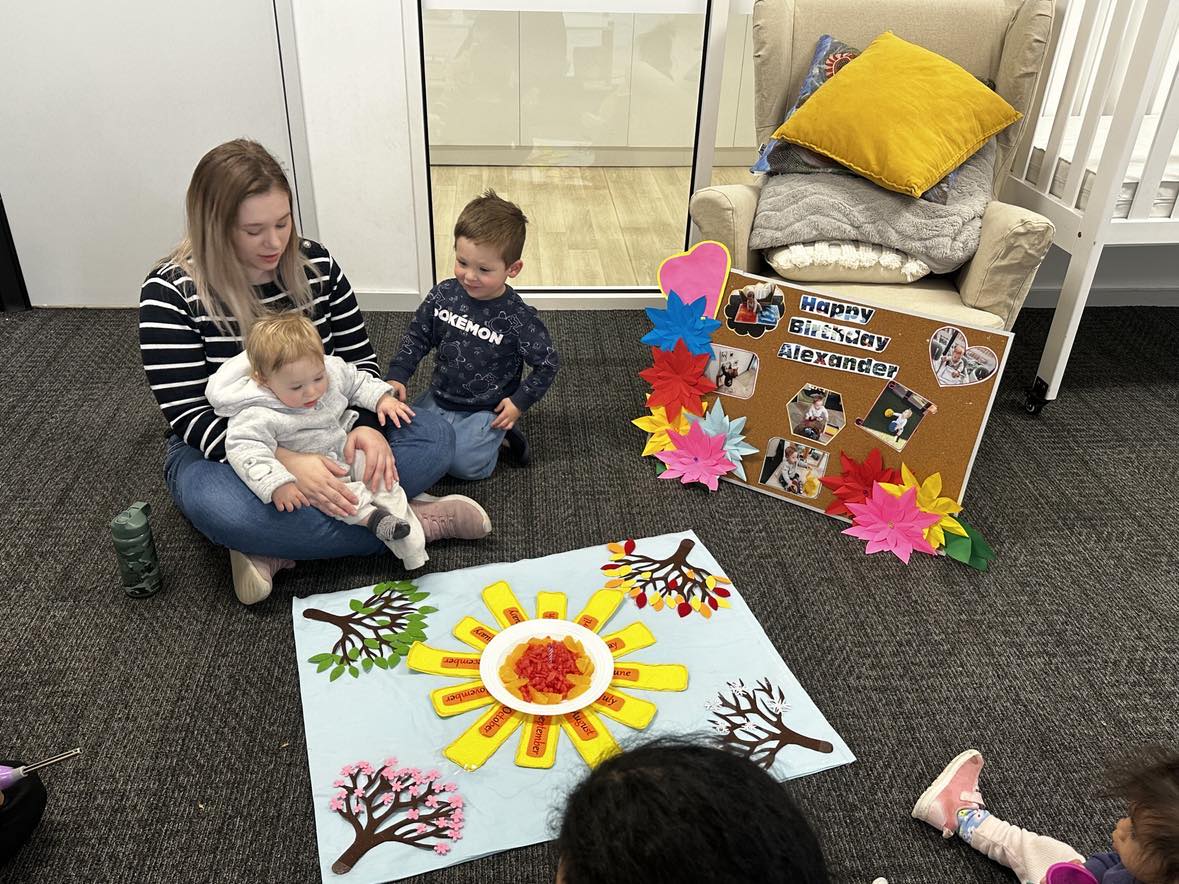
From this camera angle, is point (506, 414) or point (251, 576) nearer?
point (251, 576)

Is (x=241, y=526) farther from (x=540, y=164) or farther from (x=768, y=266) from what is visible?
(x=540, y=164)

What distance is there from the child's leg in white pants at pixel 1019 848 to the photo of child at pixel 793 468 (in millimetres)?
816

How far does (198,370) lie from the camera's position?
5.50 feet

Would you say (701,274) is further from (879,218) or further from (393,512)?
(393,512)

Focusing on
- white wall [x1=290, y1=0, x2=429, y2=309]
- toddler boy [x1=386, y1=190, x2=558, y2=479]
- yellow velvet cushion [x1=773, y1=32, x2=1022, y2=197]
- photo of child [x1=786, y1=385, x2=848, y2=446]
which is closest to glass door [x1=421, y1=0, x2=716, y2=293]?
white wall [x1=290, y1=0, x2=429, y2=309]

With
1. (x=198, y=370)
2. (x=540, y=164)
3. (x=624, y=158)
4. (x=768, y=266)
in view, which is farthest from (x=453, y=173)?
(x=198, y=370)

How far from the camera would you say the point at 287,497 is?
5.27 feet

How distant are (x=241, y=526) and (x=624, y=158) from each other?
1668 mm

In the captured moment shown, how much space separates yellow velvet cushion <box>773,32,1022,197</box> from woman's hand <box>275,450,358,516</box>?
4.29 ft

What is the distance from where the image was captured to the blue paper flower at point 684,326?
2.03 m

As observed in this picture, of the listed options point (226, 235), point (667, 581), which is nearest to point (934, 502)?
point (667, 581)

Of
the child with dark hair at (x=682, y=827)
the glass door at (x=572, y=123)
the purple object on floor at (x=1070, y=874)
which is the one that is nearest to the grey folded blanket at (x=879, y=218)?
the glass door at (x=572, y=123)

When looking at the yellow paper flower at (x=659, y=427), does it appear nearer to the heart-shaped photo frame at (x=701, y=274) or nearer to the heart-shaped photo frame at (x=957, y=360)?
the heart-shaped photo frame at (x=701, y=274)

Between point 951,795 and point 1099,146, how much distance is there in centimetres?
175
